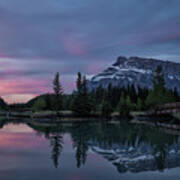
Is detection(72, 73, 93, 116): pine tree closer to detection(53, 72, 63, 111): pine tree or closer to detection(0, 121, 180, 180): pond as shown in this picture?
detection(53, 72, 63, 111): pine tree

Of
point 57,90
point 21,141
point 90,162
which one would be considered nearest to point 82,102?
point 57,90

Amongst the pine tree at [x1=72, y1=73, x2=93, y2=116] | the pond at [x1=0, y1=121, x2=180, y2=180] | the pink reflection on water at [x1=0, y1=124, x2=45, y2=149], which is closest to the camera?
the pond at [x1=0, y1=121, x2=180, y2=180]

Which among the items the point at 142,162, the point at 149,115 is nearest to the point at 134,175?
the point at 142,162

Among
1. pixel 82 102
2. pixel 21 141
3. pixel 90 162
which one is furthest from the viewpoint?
pixel 82 102

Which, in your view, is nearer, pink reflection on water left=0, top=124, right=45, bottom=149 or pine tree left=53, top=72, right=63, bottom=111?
pink reflection on water left=0, top=124, right=45, bottom=149

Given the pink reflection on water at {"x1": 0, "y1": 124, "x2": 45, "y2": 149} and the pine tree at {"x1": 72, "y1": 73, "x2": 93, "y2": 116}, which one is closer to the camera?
the pink reflection on water at {"x1": 0, "y1": 124, "x2": 45, "y2": 149}

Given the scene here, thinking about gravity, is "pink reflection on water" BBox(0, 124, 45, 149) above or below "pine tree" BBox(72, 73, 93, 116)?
below

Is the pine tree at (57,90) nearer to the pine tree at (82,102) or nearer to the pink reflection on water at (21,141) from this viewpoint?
the pine tree at (82,102)

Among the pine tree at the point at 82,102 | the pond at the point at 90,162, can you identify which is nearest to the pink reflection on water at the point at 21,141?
the pond at the point at 90,162

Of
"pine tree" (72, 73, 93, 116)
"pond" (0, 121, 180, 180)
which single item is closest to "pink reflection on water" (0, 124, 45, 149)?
"pond" (0, 121, 180, 180)

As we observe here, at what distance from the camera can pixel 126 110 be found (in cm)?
8494

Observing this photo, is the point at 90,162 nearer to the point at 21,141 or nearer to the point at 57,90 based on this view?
the point at 21,141

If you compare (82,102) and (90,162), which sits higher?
(82,102)

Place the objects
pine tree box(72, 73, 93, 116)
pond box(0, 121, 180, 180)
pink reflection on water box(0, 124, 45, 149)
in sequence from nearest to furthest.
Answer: pond box(0, 121, 180, 180) < pink reflection on water box(0, 124, 45, 149) < pine tree box(72, 73, 93, 116)
